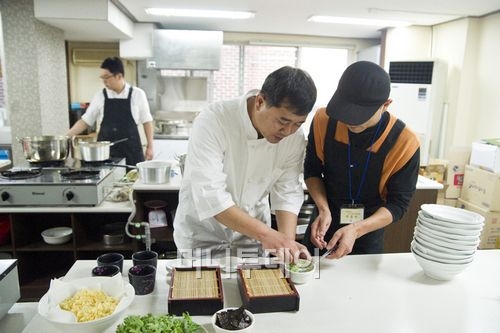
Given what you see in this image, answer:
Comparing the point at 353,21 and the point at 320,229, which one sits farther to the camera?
the point at 353,21

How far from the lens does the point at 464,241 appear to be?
137cm

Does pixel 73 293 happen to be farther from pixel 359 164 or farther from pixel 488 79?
pixel 488 79

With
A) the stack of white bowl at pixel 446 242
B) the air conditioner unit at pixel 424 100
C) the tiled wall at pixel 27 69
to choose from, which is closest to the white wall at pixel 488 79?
the air conditioner unit at pixel 424 100

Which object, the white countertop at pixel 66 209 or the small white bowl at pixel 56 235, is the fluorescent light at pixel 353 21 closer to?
the white countertop at pixel 66 209

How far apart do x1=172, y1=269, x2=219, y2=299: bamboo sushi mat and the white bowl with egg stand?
0.51ft

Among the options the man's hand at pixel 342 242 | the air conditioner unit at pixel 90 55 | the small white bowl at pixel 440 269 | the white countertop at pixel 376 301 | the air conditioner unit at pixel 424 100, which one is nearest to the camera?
the white countertop at pixel 376 301

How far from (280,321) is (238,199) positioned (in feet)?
2.03

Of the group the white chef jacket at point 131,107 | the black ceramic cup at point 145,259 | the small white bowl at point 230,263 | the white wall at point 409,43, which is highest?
the white wall at point 409,43

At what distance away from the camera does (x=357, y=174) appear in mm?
1729

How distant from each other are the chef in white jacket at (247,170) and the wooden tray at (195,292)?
0.21 meters

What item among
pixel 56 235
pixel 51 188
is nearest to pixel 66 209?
pixel 51 188

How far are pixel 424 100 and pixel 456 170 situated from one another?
104 cm

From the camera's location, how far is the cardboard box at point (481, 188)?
3684mm

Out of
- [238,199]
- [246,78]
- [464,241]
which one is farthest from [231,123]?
[246,78]
